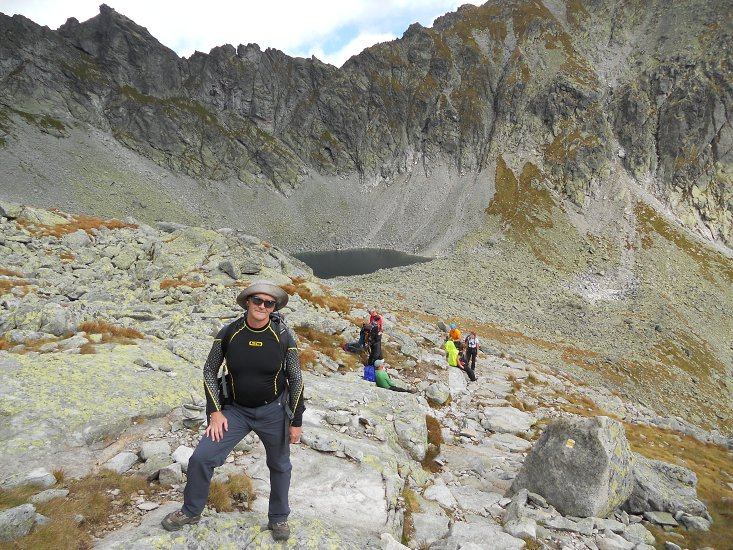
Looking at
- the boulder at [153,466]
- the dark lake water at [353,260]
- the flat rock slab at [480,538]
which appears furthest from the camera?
the dark lake water at [353,260]

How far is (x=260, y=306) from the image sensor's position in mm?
5438

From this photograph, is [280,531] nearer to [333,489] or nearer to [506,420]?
[333,489]

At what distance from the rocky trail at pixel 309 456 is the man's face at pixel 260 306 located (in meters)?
2.86

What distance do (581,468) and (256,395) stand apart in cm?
815

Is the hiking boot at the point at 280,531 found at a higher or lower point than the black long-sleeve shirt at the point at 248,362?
lower

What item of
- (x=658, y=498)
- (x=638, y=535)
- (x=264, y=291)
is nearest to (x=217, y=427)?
(x=264, y=291)

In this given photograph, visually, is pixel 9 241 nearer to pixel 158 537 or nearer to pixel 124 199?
pixel 158 537

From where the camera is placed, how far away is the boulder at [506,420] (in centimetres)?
1506

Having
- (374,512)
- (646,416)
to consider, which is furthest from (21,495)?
(646,416)

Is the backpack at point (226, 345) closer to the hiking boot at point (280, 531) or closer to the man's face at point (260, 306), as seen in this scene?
Answer: the man's face at point (260, 306)

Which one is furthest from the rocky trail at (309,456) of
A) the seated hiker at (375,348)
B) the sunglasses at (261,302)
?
the sunglasses at (261,302)

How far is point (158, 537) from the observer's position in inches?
201

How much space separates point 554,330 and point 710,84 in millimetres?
105399

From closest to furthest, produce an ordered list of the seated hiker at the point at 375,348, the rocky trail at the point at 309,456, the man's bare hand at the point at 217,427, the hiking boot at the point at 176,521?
the hiking boot at the point at 176,521 → the man's bare hand at the point at 217,427 → the rocky trail at the point at 309,456 → the seated hiker at the point at 375,348
